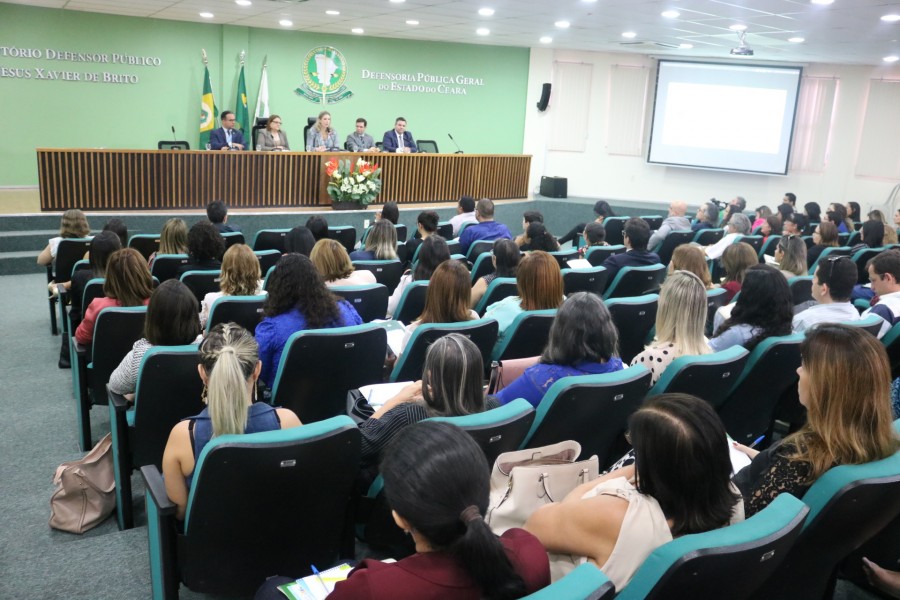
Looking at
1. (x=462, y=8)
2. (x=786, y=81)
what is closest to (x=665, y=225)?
(x=462, y=8)

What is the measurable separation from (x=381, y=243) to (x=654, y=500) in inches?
172

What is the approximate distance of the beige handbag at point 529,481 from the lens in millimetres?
2049

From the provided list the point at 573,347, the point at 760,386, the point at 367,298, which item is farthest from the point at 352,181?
the point at 573,347

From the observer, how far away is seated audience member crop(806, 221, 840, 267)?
7504 mm

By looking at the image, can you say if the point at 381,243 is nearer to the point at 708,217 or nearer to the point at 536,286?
the point at 536,286

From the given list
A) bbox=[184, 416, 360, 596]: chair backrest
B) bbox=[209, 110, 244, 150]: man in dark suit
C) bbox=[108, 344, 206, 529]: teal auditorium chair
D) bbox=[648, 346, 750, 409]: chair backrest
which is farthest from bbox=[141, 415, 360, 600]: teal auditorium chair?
bbox=[209, 110, 244, 150]: man in dark suit

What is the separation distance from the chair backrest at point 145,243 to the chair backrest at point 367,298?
2.73 meters

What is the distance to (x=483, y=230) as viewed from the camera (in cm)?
751

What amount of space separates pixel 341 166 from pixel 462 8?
2.64 metres

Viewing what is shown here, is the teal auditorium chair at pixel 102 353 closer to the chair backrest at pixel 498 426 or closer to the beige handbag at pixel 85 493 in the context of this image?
the beige handbag at pixel 85 493

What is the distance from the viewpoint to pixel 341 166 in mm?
10500

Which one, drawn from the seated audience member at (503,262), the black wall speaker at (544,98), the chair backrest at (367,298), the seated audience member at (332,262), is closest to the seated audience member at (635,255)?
the seated audience member at (503,262)

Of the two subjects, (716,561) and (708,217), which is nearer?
(716,561)

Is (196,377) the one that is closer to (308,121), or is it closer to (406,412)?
(406,412)
